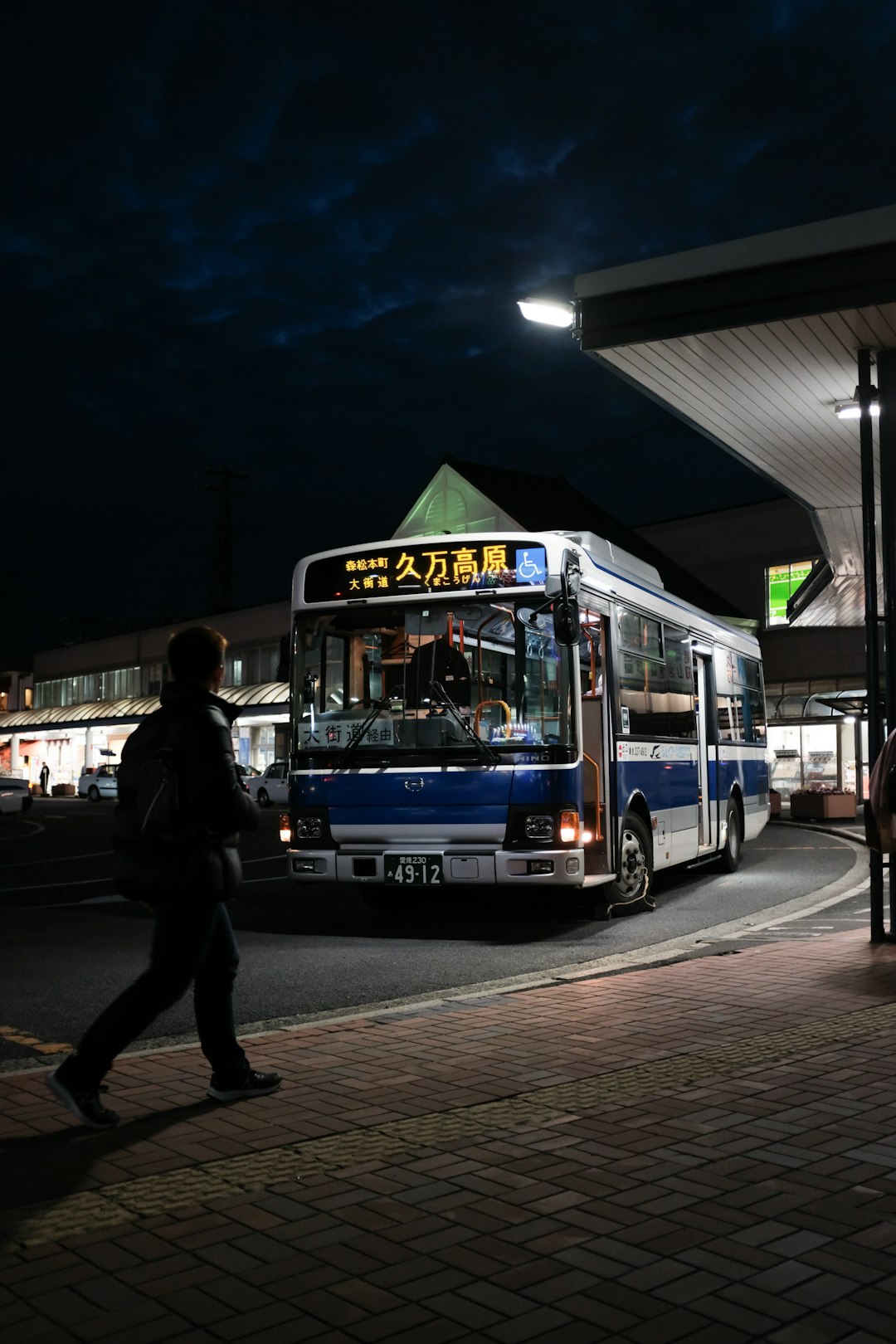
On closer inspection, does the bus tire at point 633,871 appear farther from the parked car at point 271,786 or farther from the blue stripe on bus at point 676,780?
the parked car at point 271,786

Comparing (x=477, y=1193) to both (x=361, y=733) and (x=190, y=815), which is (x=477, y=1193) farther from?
(x=361, y=733)

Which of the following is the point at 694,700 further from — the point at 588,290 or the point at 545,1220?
the point at 545,1220

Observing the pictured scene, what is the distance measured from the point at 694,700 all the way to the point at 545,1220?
1132cm

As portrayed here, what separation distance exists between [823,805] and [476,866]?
20.3 m

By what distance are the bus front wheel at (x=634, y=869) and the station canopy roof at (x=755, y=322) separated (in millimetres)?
3930

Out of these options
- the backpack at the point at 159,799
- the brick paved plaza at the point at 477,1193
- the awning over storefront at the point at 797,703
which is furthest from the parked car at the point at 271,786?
the backpack at the point at 159,799

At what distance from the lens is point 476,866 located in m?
10.4

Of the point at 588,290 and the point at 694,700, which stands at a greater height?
the point at 588,290

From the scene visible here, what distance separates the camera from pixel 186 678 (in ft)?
17.0

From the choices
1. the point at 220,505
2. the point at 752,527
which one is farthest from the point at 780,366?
the point at 220,505

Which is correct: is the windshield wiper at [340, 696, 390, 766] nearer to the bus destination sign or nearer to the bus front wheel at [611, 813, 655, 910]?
the bus destination sign

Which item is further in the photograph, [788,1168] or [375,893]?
[375,893]

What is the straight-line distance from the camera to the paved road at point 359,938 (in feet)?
26.1

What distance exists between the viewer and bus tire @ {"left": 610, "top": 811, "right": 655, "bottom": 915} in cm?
1178
